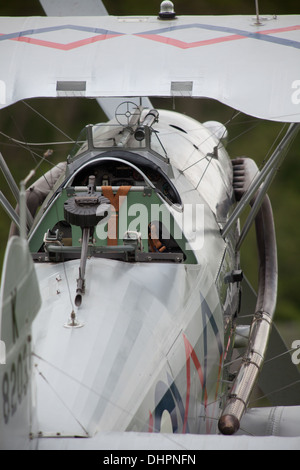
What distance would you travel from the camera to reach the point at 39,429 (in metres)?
4.96

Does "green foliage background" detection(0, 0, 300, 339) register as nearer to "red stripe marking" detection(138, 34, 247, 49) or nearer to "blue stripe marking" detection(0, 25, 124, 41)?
"blue stripe marking" detection(0, 25, 124, 41)

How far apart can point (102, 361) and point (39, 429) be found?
0.80 m

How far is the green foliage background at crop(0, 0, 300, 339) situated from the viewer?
19938 millimetres

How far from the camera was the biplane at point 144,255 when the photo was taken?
488cm

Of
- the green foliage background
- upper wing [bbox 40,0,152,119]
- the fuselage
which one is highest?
the green foliage background

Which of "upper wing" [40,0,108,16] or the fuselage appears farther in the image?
"upper wing" [40,0,108,16]

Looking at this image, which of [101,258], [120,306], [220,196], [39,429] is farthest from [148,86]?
[39,429]

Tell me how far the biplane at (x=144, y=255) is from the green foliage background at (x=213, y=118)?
8.41 meters

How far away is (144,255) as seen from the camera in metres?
7.25

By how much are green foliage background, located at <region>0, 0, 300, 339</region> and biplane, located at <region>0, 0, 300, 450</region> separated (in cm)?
841

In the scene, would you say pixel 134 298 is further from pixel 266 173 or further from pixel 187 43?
pixel 187 43

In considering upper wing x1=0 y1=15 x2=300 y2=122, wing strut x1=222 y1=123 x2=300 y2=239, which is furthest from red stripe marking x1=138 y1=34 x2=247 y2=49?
wing strut x1=222 y1=123 x2=300 y2=239
